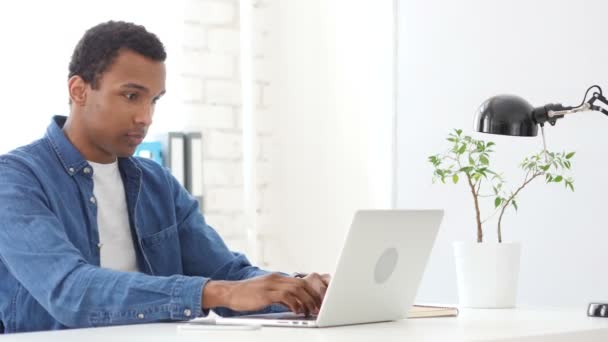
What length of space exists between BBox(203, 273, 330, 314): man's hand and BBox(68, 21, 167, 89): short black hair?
0.59 metres

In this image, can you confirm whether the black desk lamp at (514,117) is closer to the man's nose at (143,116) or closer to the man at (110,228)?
the man at (110,228)

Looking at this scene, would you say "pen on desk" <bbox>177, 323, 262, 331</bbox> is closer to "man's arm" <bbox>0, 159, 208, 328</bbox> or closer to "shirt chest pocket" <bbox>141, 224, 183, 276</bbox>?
"man's arm" <bbox>0, 159, 208, 328</bbox>

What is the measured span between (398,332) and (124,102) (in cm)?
78

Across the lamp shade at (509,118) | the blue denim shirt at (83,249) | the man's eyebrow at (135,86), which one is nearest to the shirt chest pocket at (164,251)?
the blue denim shirt at (83,249)

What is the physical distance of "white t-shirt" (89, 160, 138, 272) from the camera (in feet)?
6.65

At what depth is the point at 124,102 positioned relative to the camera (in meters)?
2.03

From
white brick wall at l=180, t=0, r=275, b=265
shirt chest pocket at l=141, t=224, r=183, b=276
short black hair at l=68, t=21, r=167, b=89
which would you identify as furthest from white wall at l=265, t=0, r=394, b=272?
short black hair at l=68, t=21, r=167, b=89

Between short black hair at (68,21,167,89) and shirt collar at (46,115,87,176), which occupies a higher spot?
short black hair at (68,21,167,89)

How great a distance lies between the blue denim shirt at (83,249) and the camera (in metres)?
1.67

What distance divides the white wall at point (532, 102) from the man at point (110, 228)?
109 centimetres

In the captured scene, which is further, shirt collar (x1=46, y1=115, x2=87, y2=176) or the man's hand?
shirt collar (x1=46, y1=115, x2=87, y2=176)

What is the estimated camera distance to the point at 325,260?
354 centimetres


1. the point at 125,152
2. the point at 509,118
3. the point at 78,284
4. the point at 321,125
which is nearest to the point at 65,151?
the point at 125,152

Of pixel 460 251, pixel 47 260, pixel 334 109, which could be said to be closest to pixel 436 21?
pixel 334 109
